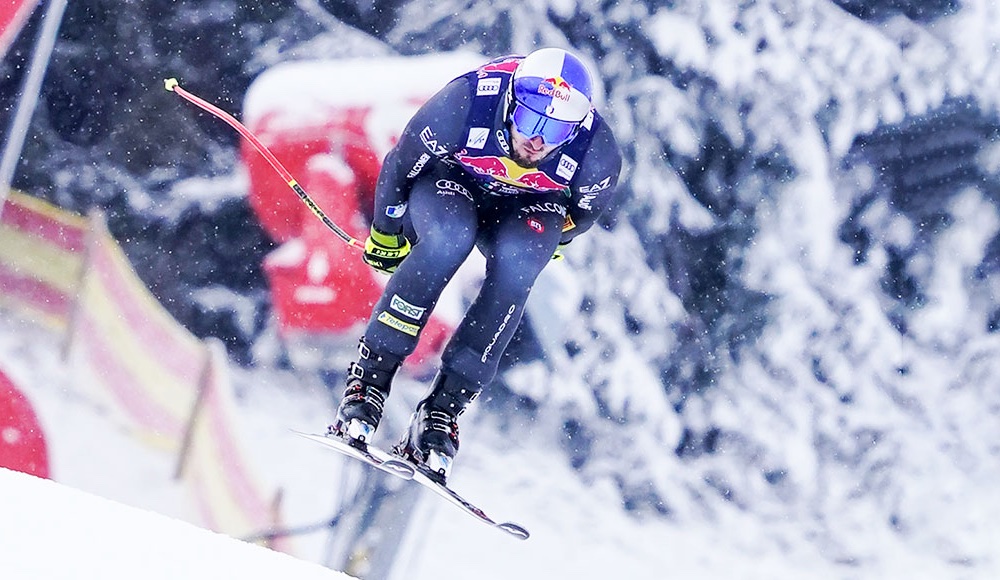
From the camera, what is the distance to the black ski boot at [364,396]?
3672 millimetres

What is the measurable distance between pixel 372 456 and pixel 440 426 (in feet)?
1.02

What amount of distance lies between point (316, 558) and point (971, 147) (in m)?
3.56

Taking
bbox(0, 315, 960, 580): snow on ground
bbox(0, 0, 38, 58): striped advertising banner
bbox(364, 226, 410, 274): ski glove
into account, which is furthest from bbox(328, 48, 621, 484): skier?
bbox(0, 0, 38, 58): striped advertising banner

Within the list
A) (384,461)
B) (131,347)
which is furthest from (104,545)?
(131,347)

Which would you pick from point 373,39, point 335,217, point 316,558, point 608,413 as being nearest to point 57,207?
point 335,217

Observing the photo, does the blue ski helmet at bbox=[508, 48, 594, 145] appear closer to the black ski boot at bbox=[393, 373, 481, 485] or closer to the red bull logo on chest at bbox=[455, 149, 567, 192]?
the red bull logo on chest at bbox=[455, 149, 567, 192]

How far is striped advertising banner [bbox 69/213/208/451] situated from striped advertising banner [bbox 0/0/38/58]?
94cm

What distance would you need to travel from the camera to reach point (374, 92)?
5250 mm

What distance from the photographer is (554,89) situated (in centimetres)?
346

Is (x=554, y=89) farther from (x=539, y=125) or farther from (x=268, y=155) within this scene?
(x=268, y=155)

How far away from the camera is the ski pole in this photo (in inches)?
182

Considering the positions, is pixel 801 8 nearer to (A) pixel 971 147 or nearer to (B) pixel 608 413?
(A) pixel 971 147

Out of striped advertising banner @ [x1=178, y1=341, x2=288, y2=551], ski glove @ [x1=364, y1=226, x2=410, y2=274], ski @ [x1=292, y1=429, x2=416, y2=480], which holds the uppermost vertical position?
ski glove @ [x1=364, y1=226, x2=410, y2=274]

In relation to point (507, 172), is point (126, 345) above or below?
below
